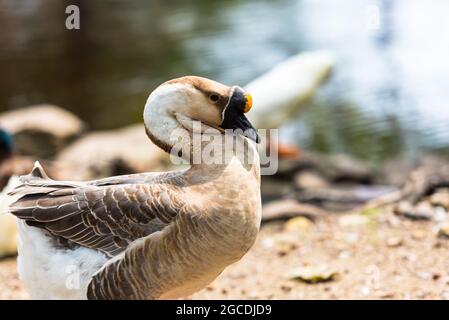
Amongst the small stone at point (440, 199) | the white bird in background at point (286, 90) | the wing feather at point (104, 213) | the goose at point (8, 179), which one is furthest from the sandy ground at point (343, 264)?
the white bird in background at point (286, 90)

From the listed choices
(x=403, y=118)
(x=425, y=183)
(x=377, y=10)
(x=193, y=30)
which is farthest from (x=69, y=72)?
(x=425, y=183)

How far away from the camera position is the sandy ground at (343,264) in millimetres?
4004

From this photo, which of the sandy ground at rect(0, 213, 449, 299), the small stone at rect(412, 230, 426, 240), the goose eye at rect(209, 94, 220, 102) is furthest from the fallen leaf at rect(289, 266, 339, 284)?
the goose eye at rect(209, 94, 220, 102)

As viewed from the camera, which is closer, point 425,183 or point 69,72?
point 425,183

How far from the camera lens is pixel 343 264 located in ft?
14.6

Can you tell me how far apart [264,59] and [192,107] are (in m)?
7.63

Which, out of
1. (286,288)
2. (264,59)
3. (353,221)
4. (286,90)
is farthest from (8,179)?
(264,59)

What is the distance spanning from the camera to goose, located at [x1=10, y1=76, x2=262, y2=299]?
3.19 m

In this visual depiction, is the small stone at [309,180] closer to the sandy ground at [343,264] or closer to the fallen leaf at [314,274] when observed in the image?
the sandy ground at [343,264]

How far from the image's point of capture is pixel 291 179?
282 inches

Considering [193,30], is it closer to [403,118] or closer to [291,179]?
[403,118]

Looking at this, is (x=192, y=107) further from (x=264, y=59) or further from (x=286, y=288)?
(x=264, y=59)

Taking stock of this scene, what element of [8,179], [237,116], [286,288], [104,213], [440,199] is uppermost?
[237,116]

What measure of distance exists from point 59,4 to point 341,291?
13.9 m
